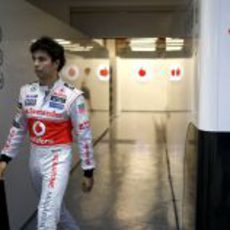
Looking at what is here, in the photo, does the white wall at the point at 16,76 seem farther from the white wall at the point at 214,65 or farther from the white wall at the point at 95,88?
the white wall at the point at 95,88

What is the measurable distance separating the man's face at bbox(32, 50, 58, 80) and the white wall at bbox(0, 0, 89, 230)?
96 centimetres

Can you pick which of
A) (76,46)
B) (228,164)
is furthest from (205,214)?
(76,46)

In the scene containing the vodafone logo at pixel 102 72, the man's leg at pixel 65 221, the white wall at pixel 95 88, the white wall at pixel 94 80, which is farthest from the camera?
the vodafone logo at pixel 102 72

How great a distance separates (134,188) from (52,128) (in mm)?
3490

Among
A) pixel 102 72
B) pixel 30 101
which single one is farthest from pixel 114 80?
pixel 30 101

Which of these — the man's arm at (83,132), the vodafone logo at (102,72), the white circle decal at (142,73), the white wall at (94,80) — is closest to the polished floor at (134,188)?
the man's arm at (83,132)

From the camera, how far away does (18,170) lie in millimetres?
4578

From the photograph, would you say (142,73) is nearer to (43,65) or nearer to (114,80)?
(114,80)

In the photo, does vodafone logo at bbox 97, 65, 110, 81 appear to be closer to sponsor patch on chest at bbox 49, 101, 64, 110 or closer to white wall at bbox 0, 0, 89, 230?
white wall at bbox 0, 0, 89, 230

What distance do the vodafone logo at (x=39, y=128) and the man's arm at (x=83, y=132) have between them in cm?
20

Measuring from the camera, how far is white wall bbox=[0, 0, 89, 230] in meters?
4.26

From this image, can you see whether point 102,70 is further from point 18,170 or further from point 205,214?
point 205,214

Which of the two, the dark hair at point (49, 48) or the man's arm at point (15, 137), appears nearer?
the dark hair at point (49, 48)

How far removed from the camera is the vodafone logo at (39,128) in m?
3.28
